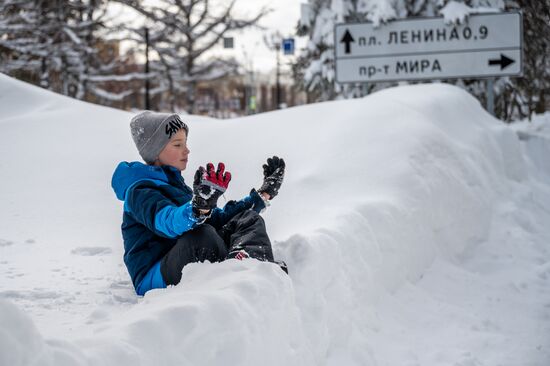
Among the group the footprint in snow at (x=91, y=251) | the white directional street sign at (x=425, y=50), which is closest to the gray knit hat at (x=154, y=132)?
the footprint in snow at (x=91, y=251)

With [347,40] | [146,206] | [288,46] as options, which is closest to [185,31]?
[288,46]

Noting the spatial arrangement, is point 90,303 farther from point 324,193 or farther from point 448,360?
point 324,193

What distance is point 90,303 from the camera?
9.57 ft

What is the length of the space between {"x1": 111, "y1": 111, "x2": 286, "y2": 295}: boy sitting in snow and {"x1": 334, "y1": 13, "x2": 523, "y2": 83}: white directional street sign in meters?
7.30

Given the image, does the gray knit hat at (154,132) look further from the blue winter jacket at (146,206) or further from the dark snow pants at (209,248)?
the dark snow pants at (209,248)

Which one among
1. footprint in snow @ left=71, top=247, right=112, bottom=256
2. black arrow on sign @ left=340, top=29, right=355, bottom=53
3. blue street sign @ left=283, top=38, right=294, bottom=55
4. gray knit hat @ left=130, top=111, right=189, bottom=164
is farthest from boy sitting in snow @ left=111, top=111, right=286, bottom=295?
blue street sign @ left=283, top=38, right=294, bottom=55

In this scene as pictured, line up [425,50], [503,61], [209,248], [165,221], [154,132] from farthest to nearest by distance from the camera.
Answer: [425,50] → [503,61] → [154,132] → [209,248] → [165,221]

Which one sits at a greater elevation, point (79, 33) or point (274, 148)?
point (79, 33)

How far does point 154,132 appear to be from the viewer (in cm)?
303

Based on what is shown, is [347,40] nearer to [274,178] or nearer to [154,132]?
[274,178]

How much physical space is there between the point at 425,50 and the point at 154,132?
7878 mm

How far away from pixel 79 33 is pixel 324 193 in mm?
21073

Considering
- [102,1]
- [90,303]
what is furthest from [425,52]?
[102,1]

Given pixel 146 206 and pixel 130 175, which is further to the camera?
pixel 130 175
